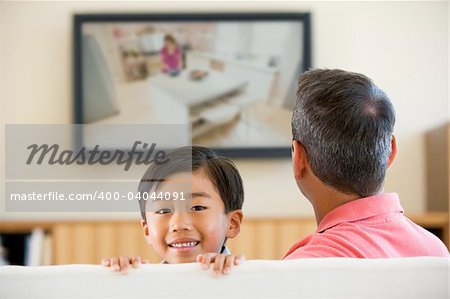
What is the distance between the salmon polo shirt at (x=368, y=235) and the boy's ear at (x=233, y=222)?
0.41 metres

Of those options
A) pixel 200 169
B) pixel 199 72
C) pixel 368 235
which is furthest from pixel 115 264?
pixel 199 72

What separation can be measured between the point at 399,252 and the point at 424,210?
2886 mm

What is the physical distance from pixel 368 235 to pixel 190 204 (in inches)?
20.0

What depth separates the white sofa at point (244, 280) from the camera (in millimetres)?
938

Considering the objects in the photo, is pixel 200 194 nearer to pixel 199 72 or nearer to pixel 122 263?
pixel 122 263

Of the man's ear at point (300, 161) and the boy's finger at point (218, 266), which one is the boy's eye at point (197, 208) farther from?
the boy's finger at point (218, 266)

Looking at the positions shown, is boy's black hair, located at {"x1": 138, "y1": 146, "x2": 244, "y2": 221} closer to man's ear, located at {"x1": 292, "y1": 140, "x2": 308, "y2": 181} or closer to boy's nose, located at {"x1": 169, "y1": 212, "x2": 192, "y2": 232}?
boy's nose, located at {"x1": 169, "y1": 212, "x2": 192, "y2": 232}

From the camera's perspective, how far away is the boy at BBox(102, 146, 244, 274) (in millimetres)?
1521

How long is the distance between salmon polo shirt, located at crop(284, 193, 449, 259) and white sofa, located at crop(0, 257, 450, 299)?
0.41ft

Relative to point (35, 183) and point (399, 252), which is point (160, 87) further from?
point (399, 252)

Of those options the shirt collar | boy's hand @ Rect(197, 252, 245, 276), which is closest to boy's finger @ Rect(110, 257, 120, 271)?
boy's hand @ Rect(197, 252, 245, 276)

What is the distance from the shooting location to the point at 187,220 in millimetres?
1525

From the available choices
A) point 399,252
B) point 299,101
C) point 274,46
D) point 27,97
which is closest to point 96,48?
point 27,97

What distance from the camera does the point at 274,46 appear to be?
387 centimetres
